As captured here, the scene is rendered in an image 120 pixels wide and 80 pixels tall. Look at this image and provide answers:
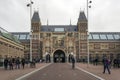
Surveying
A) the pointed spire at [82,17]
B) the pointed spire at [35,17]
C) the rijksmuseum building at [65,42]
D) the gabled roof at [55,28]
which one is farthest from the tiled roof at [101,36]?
the pointed spire at [82,17]

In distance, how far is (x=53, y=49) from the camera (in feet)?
431

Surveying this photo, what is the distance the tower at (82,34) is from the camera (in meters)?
132

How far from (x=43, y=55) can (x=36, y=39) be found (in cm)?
751

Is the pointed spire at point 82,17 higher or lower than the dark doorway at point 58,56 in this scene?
higher

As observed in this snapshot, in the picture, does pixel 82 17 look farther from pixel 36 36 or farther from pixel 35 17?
pixel 36 36

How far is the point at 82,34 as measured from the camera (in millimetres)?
134750

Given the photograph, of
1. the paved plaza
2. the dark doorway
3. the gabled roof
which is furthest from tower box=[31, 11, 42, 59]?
the paved plaza

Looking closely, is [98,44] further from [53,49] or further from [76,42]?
[53,49]

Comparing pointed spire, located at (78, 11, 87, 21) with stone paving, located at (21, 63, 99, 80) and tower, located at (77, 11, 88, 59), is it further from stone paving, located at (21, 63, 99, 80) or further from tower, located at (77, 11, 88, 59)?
stone paving, located at (21, 63, 99, 80)

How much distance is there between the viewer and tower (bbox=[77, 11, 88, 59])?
5197 inches

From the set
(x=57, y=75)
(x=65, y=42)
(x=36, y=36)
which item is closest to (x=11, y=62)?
(x=57, y=75)

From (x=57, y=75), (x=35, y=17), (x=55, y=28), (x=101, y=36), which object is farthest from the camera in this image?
(x=101, y=36)

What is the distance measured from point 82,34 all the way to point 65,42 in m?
8.29

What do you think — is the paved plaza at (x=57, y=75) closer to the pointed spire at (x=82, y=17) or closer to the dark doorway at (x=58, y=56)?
the dark doorway at (x=58, y=56)
